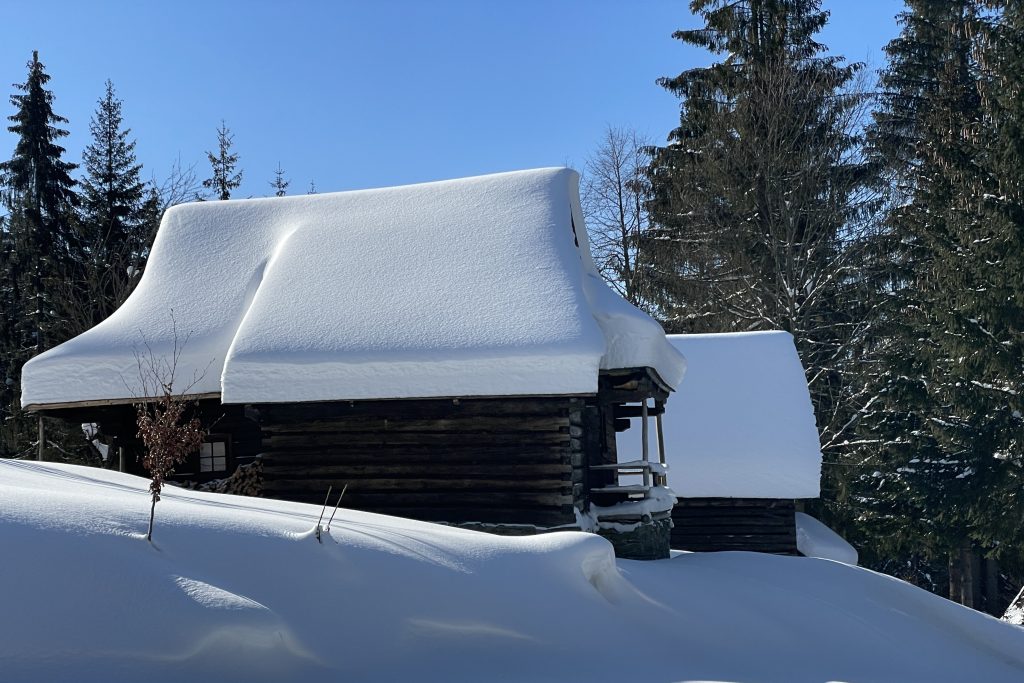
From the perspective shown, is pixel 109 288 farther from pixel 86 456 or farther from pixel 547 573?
pixel 547 573

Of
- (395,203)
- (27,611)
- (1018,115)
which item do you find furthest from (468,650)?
(1018,115)

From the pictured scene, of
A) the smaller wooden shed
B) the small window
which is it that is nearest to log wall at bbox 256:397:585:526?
the small window

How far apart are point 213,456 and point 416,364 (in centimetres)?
484

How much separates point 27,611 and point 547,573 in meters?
4.01

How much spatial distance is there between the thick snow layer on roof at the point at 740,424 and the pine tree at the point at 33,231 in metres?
19.4

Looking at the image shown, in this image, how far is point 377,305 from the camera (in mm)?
14219

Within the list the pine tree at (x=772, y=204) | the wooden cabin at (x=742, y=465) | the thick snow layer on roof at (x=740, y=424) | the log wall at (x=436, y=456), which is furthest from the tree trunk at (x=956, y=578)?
the log wall at (x=436, y=456)

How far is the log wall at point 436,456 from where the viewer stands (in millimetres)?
13211

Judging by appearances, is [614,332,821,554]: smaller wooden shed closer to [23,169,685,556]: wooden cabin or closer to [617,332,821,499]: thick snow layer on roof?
[617,332,821,499]: thick snow layer on roof

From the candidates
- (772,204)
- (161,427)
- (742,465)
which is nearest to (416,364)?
(161,427)

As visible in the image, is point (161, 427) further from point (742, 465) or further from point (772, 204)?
point (772, 204)

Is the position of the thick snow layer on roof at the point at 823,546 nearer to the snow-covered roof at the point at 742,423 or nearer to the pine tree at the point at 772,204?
the snow-covered roof at the point at 742,423

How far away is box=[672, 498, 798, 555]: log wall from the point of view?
64.6 feet

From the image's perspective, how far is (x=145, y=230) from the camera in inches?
1223
